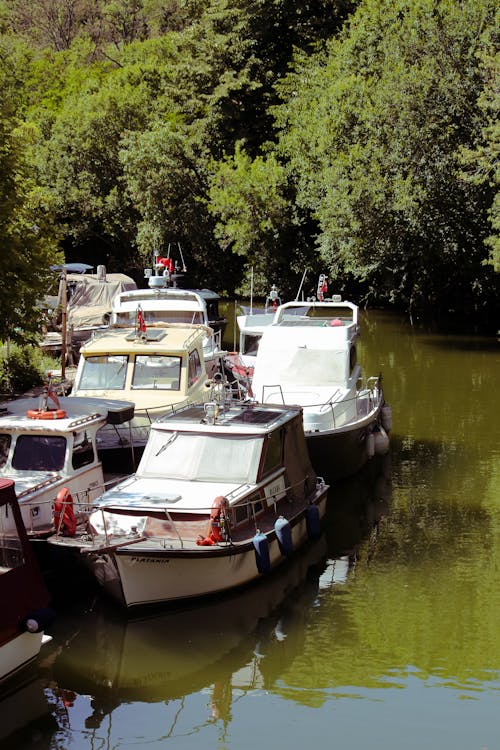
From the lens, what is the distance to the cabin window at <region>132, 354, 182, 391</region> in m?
21.1

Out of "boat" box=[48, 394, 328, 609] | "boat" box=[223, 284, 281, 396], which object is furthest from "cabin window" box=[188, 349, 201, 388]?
"boat" box=[223, 284, 281, 396]

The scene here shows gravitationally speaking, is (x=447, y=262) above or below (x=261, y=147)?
below

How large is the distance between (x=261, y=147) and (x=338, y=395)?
3516 cm

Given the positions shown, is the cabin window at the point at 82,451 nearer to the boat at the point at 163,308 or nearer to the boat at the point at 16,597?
the boat at the point at 16,597

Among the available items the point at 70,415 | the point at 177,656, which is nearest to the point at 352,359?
the point at 70,415

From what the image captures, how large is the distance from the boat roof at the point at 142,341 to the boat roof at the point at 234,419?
118 inches

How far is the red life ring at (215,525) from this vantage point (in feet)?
48.3

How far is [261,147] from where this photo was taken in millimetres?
55281

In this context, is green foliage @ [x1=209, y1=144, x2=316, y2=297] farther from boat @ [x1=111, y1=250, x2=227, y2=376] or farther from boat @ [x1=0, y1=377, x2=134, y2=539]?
boat @ [x1=0, y1=377, x2=134, y2=539]

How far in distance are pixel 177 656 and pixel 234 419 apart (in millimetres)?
4704

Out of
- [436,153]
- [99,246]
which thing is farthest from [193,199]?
[436,153]

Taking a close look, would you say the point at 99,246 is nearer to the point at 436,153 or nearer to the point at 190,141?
the point at 190,141

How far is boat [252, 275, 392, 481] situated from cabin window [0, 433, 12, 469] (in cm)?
659

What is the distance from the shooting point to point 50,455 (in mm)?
16281
